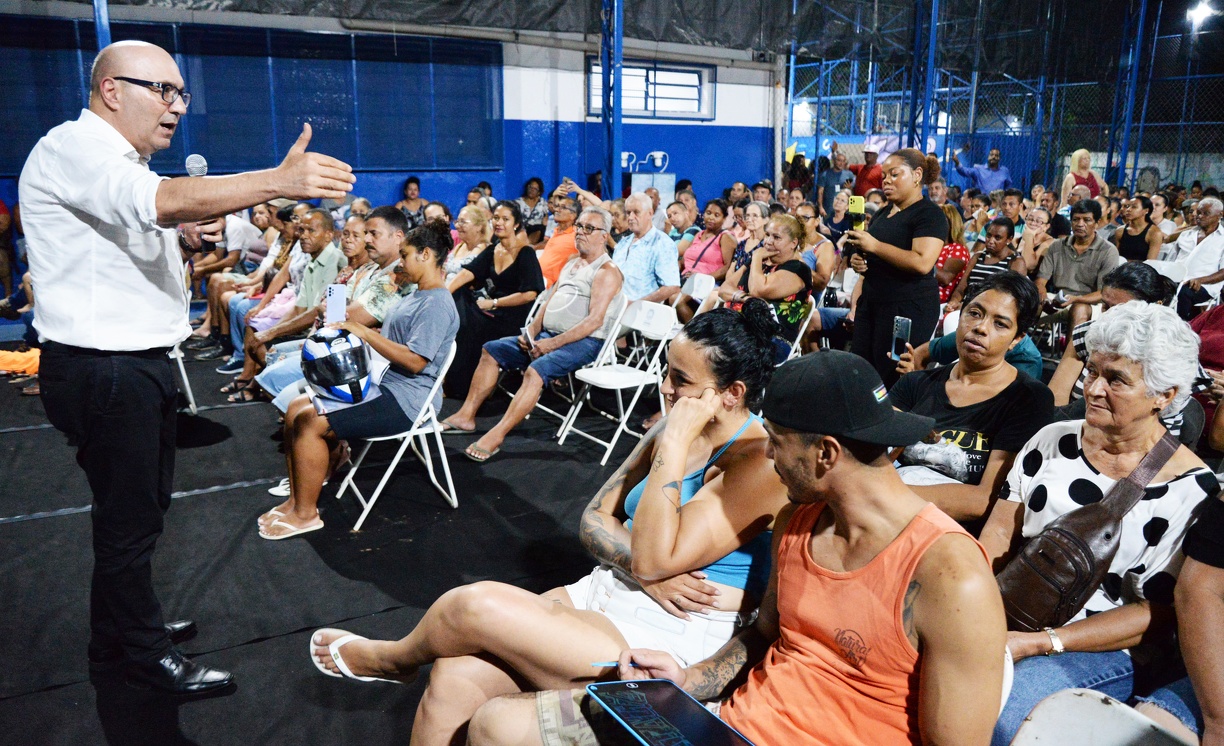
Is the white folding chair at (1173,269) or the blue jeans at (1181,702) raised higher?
the white folding chair at (1173,269)

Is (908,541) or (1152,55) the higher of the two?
(1152,55)

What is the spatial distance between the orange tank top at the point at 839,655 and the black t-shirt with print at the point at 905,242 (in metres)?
2.70

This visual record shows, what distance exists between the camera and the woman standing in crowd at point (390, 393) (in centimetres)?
380

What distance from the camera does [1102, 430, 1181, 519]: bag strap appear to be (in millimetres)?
2006

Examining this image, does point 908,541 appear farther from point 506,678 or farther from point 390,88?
point 390,88

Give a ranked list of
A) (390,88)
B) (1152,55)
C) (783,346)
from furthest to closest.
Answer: (1152,55)
(390,88)
(783,346)

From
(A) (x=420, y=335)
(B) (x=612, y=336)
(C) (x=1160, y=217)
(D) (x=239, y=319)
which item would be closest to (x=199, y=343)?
(D) (x=239, y=319)

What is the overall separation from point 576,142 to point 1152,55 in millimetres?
9858

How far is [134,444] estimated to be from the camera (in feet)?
8.00

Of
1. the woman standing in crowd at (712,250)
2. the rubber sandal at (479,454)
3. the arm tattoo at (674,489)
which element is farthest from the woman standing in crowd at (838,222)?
the arm tattoo at (674,489)

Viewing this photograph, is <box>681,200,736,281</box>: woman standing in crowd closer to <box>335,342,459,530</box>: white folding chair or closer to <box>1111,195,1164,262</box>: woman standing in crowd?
<box>335,342,459,530</box>: white folding chair

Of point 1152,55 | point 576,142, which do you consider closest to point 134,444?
point 576,142

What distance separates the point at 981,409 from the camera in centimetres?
279

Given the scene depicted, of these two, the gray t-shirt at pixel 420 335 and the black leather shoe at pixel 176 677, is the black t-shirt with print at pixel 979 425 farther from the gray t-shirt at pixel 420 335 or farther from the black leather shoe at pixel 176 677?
the black leather shoe at pixel 176 677
